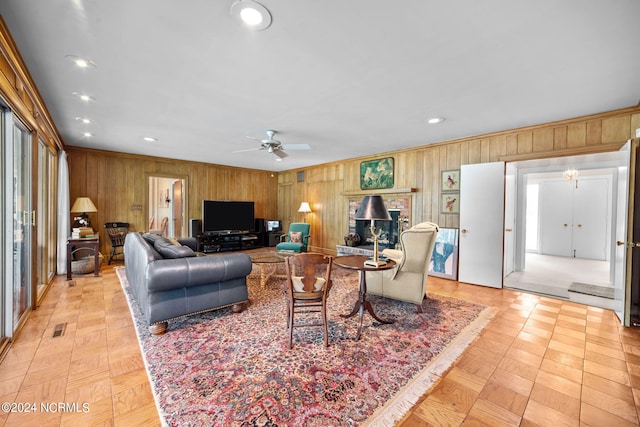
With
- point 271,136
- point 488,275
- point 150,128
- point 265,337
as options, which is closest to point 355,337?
point 265,337

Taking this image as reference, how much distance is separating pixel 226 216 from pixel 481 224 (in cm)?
638

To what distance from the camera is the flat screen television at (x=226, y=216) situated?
24.0ft

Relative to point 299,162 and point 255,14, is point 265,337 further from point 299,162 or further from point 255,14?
point 299,162

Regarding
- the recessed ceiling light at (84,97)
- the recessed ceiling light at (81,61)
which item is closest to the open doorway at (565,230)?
the recessed ceiling light at (81,61)

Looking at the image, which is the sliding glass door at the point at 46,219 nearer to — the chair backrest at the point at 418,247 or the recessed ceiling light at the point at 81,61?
the recessed ceiling light at the point at 81,61

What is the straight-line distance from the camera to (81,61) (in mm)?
2352

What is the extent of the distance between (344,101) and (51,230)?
5.49m

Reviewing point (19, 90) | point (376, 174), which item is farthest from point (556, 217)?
point (19, 90)

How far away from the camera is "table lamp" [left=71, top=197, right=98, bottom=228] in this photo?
5166 mm

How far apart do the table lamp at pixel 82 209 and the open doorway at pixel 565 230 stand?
801cm

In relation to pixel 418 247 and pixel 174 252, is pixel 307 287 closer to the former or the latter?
pixel 418 247

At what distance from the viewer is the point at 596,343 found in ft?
8.34

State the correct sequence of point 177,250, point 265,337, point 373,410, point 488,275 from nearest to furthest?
point 373,410, point 265,337, point 177,250, point 488,275

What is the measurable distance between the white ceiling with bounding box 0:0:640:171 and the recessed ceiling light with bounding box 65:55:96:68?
0.20 ft
